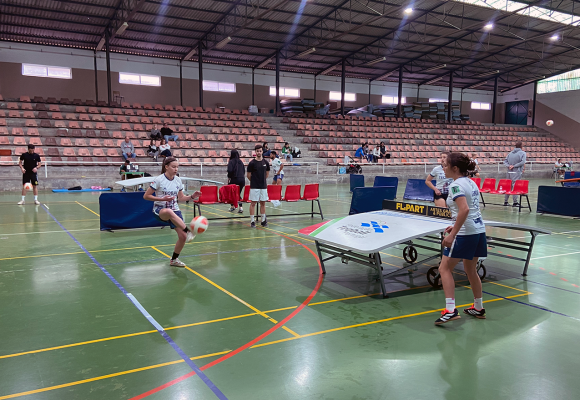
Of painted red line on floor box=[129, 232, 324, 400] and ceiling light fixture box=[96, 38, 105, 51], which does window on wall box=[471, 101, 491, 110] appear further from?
painted red line on floor box=[129, 232, 324, 400]

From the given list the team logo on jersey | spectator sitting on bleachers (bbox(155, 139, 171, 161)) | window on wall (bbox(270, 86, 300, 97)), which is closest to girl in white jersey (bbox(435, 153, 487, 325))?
the team logo on jersey

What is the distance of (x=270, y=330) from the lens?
4336 millimetres

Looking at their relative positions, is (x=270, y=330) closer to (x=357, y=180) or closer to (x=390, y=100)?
(x=357, y=180)

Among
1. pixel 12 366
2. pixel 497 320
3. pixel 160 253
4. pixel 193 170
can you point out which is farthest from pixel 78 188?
pixel 497 320

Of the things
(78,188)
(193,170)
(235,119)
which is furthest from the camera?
(235,119)

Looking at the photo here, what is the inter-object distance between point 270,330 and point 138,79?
1203 inches

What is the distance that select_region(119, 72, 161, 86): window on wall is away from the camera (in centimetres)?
3067

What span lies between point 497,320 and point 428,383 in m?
1.74

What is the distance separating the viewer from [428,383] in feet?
10.9

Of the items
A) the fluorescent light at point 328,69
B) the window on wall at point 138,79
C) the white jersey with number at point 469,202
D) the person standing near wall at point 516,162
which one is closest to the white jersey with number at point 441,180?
the white jersey with number at point 469,202

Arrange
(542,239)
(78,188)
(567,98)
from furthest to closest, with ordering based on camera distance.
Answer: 1. (567,98)
2. (78,188)
3. (542,239)

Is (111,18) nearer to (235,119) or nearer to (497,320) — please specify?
(235,119)

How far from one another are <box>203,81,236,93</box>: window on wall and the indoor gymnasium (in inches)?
5.6

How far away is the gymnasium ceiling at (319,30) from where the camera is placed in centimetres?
2412
